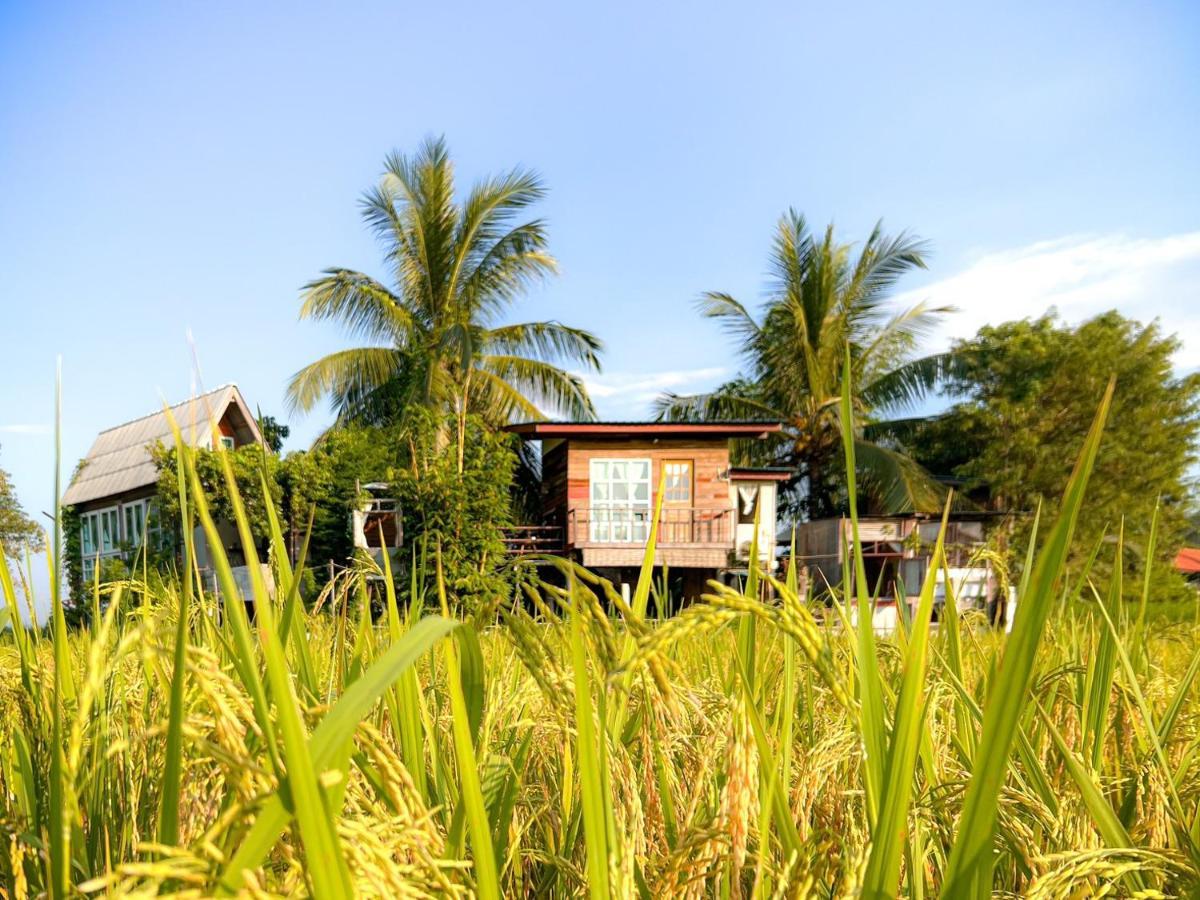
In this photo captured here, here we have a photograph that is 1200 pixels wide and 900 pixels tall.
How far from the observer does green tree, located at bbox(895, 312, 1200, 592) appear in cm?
2275

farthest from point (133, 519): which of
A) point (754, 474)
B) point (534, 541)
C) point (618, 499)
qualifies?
point (754, 474)

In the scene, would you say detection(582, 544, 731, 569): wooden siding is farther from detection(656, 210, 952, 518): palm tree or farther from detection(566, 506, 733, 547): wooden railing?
detection(656, 210, 952, 518): palm tree

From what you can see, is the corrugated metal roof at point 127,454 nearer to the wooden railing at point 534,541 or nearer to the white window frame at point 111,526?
the white window frame at point 111,526

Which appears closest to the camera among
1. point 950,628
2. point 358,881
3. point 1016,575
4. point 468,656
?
point 358,881

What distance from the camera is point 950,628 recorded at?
4.27ft

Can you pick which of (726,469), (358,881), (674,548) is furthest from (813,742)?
(726,469)

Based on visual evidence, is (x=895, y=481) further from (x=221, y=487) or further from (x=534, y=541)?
(x=221, y=487)

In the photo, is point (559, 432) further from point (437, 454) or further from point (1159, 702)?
point (1159, 702)

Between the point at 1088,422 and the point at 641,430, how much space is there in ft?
44.4

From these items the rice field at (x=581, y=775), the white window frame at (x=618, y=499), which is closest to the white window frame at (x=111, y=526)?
the white window frame at (x=618, y=499)

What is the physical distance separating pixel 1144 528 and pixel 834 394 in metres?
8.70

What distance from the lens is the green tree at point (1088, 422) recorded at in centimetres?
2275

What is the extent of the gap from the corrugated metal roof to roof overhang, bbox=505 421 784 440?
8906 millimetres

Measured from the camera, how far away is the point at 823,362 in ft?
82.4
